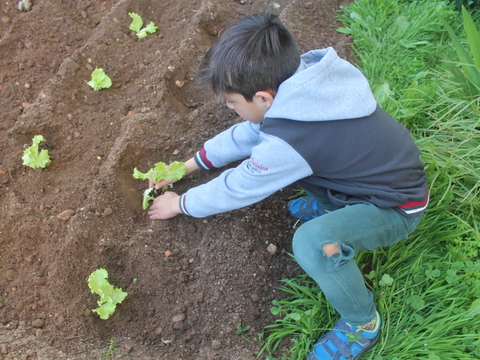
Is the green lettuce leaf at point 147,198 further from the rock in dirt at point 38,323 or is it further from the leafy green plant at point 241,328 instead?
the leafy green plant at point 241,328

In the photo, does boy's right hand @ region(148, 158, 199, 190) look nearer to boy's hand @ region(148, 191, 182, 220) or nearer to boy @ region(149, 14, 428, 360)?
boy's hand @ region(148, 191, 182, 220)

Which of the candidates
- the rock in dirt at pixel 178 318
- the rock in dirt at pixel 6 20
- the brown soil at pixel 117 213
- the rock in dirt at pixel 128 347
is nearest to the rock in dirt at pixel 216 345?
the brown soil at pixel 117 213

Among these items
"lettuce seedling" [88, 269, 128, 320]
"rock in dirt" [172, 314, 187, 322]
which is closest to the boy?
"rock in dirt" [172, 314, 187, 322]

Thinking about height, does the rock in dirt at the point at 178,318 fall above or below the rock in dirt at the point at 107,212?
below

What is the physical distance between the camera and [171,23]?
11.7 ft

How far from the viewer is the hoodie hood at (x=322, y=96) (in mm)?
1623

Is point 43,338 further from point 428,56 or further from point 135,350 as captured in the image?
point 428,56

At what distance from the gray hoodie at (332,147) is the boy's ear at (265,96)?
103mm

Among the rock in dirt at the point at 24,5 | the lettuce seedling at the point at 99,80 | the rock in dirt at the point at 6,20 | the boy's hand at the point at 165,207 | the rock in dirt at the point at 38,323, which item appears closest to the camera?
the rock in dirt at the point at 38,323

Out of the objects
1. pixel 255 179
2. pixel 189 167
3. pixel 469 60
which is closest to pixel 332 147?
pixel 255 179

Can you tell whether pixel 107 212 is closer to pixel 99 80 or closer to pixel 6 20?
pixel 99 80

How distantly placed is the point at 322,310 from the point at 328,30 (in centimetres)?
270

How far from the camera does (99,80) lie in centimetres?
296

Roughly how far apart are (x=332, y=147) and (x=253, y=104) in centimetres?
46
